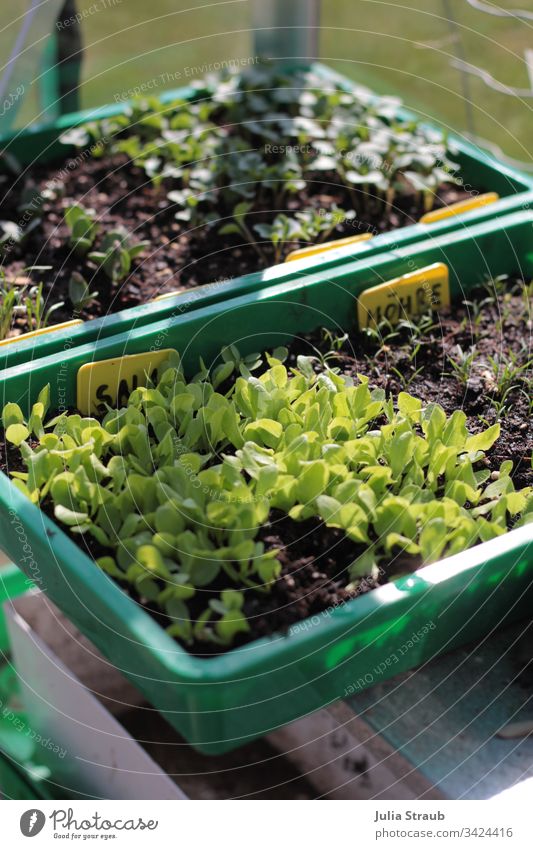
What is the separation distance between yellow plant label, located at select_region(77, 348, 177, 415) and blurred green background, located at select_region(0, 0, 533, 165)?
4.30 feet

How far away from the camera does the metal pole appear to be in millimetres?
1945

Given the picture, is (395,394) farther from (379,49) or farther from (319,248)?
(379,49)

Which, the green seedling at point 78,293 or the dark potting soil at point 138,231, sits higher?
the dark potting soil at point 138,231

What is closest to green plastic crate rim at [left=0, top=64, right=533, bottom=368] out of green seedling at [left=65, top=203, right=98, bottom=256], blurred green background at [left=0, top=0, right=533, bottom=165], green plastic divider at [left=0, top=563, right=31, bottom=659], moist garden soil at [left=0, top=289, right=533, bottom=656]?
moist garden soil at [left=0, top=289, right=533, bottom=656]

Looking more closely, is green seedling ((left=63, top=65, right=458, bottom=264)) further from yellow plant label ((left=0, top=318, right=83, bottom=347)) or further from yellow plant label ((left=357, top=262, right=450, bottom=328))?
yellow plant label ((left=0, top=318, right=83, bottom=347))

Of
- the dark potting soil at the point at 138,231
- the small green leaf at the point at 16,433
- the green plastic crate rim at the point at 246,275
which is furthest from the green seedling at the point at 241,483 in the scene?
the dark potting soil at the point at 138,231

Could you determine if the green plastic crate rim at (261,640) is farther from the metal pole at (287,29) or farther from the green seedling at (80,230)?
the metal pole at (287,29)

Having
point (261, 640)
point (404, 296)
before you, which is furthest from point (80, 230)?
point (261, 640)

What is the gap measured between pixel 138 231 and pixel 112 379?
1.52ft

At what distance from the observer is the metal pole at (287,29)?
1945 millimetres

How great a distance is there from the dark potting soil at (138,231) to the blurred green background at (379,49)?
0.71 meters

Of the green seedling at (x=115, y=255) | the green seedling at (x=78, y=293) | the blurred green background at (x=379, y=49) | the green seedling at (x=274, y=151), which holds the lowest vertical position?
the green seedling at (x=78, y=293)

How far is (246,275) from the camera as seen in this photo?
4.58ft
